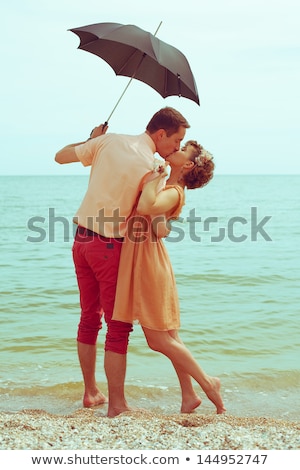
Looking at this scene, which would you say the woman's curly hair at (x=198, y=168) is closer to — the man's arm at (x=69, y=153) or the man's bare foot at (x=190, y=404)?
the man's arm at (x=69, y=153)

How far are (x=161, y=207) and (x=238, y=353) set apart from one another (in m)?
2.62

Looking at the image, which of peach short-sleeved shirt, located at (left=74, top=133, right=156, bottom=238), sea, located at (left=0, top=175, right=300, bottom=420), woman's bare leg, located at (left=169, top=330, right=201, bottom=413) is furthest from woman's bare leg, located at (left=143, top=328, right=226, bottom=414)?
peach short-sleeved shirt, located at (left=74, top=133, right=156, bottom=238)

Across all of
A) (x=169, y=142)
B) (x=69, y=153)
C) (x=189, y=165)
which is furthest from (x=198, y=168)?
(x=69, y=153)

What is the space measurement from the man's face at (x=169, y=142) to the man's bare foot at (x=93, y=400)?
172 cm

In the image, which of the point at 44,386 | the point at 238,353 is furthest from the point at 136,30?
the point at 238,353

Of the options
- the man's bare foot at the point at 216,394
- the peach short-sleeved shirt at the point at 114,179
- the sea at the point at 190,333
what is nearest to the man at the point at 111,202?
the peach short-sleeved shirt at the point at 114,179

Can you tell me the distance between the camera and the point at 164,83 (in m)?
4.43

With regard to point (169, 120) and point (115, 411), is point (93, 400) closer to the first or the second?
point (115, 411)

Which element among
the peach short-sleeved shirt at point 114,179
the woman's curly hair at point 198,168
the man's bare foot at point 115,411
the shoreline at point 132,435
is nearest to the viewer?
the shoreline at point 132,435

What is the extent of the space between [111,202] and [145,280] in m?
0.53

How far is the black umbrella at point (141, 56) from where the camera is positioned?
4.04 meters

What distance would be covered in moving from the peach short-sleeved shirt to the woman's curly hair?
28 cm

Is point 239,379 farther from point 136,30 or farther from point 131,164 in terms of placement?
point 136,30

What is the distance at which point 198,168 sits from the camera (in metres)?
4.14
